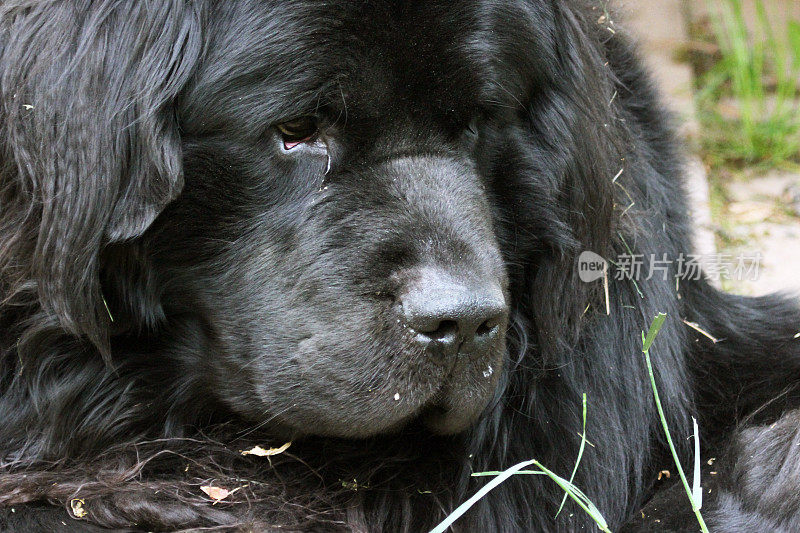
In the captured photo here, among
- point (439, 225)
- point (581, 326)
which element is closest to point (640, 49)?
point (581, 326)

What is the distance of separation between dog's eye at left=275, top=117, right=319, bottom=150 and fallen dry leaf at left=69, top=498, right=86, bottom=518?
94 centimetres

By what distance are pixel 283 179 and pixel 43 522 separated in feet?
3.07

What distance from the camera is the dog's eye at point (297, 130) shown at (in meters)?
2.21

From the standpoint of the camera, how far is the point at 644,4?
19.8 ft

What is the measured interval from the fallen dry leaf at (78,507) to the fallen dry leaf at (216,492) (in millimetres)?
272

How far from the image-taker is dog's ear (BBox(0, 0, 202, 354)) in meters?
2.11

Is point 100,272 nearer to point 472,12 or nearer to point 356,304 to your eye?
point 356,304

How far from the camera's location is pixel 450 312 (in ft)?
6.79

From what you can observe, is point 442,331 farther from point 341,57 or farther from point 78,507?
point 78,507

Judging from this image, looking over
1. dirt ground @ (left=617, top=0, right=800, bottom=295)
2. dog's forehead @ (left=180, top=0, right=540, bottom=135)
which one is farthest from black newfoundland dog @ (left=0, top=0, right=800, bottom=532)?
dirt ground @ (left=617, top=0, right=800, bottom=295)

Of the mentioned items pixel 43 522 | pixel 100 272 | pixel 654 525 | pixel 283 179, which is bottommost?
pixel 654 525

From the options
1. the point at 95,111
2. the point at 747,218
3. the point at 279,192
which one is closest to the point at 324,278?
the point at 279,192

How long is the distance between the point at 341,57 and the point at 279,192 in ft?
1.06

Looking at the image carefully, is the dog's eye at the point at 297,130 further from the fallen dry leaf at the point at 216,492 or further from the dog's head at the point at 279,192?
the fallen dry leaf at the point at 216,492
